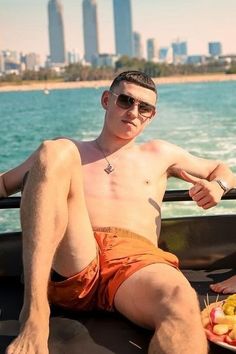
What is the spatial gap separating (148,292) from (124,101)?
0.97 meters

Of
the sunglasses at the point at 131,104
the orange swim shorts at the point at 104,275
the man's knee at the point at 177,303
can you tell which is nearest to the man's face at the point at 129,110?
the sunglasses at the point at 131,104

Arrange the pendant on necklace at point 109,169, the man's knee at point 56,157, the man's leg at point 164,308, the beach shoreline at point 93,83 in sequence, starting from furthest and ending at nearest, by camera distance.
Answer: the beach shoreline at point 93,83 → the pendant on necklace at point 109,169 → the man's knee at point 56,157 → the man's leg at point 164,308

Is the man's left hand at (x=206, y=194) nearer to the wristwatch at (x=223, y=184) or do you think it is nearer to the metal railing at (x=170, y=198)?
the wristwatch at (x=223, y=184)

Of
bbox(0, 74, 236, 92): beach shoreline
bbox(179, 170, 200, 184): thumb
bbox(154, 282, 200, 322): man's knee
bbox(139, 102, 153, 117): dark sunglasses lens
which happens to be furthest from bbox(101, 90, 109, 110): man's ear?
bbox(0, 74, 236, 92): beach shoreline

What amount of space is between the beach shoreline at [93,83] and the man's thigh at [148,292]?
88701 millimetres

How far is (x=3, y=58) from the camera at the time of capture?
163m

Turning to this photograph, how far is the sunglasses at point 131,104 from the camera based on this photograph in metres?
2.84

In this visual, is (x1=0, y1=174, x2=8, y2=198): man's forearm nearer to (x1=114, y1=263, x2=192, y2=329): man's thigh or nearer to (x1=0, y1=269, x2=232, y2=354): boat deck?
(x1=0, y1=269, x2=232, y2=354): boat deck

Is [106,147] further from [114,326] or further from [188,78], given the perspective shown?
[188,78]

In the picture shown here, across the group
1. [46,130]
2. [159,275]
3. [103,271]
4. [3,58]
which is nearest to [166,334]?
[159,275]

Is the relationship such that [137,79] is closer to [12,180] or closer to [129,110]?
[129,110]

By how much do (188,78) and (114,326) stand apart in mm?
98761

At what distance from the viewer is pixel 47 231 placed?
7.07 ft

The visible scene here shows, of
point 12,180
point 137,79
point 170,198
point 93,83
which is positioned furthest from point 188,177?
point 93,83
